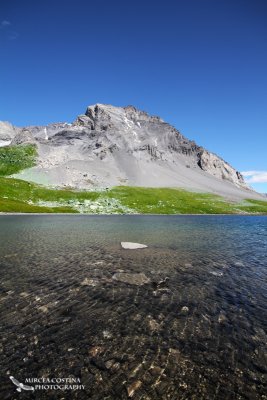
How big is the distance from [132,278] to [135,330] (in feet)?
28.6

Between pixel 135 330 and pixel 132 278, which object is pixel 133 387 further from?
pixel 132 278

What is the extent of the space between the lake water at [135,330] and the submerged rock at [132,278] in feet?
0.26

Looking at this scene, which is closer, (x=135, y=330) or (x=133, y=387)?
(x=133, y=387)

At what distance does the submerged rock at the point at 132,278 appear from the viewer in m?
20.6

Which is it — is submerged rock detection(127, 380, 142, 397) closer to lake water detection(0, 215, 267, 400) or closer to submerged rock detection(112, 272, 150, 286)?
lake water detection(0, 215, 267, 400)

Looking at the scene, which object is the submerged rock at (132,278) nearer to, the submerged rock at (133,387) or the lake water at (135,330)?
the lake water at (135,330)

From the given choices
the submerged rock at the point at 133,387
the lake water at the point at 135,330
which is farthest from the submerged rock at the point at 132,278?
the submerged rock at the point at 133,387

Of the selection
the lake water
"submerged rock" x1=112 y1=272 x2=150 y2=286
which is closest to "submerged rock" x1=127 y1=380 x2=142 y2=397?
the lake water

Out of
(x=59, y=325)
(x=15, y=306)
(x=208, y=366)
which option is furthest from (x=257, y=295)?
(x=15, y=306)

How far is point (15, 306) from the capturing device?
1533 cm

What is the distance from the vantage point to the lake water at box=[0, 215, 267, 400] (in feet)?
30.5

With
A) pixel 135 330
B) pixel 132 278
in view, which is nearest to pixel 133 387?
pixel 135 330

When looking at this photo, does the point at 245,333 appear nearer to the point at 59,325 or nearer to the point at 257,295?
the point at 257,295

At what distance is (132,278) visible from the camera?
21.7m
